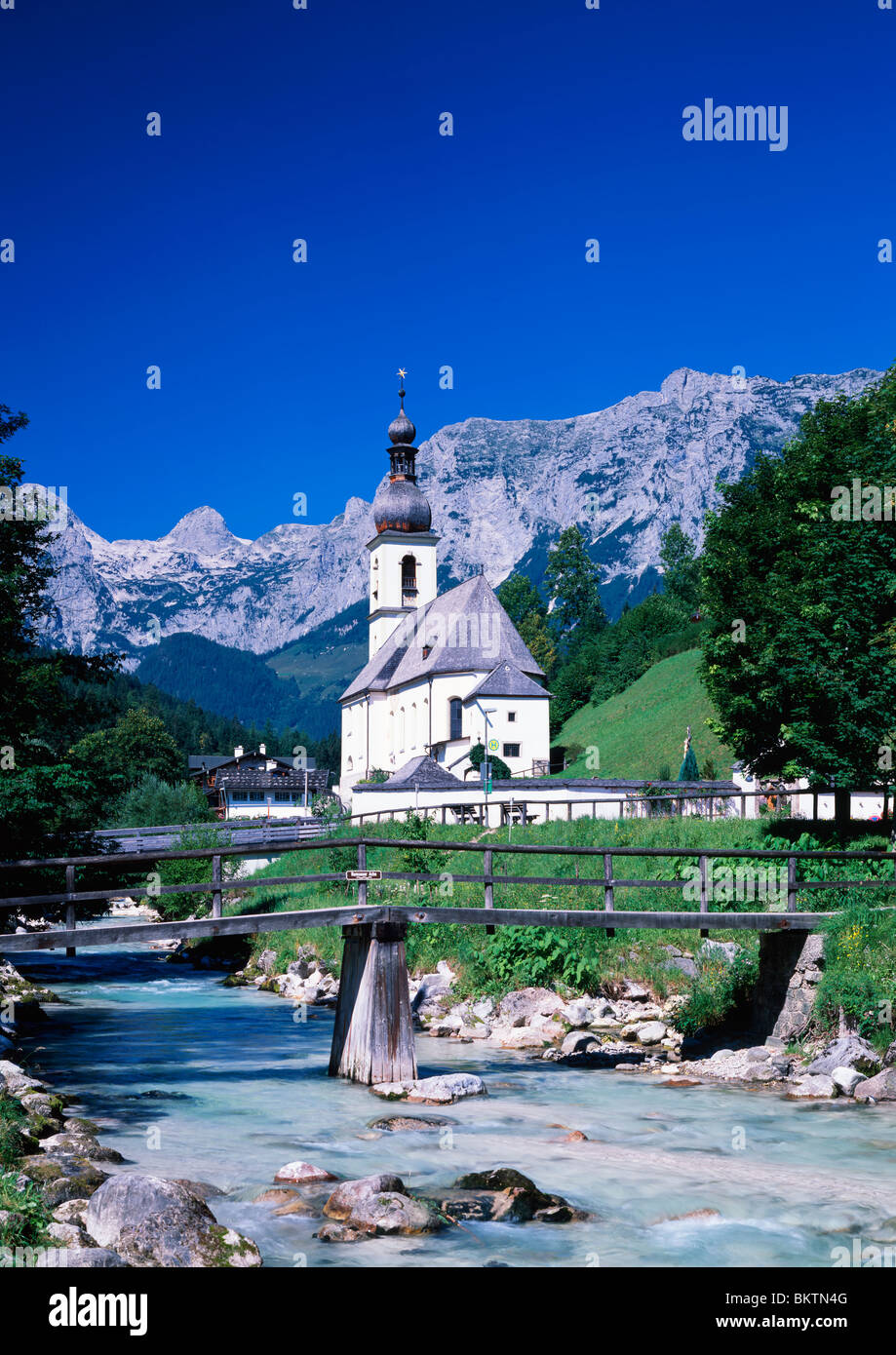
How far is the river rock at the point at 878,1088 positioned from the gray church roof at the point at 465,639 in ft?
187

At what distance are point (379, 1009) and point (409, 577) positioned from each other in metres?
82.9

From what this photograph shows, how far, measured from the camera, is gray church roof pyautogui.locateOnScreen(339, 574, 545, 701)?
7638cm

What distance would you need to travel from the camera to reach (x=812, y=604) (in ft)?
97.5

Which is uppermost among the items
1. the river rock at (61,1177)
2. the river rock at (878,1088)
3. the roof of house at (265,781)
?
the roof of house at (265,781)

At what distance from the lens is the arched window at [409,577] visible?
101 metres

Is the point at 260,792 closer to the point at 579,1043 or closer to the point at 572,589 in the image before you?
the point at 572,589

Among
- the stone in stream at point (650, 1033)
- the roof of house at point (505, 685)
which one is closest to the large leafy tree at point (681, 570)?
the roof of house at point (505, 685)

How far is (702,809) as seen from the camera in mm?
45625

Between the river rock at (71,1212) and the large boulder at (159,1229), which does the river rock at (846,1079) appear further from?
the river rock at (71,1212)

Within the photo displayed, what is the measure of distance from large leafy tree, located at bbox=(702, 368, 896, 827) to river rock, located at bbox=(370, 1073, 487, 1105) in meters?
13.0

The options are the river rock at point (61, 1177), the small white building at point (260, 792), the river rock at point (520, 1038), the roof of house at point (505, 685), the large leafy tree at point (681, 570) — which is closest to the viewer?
the river rock at point (61, 1177)

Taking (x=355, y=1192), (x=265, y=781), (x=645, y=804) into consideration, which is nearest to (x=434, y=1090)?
(x=355, y=1192)

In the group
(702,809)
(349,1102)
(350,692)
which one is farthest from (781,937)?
(350,692)
